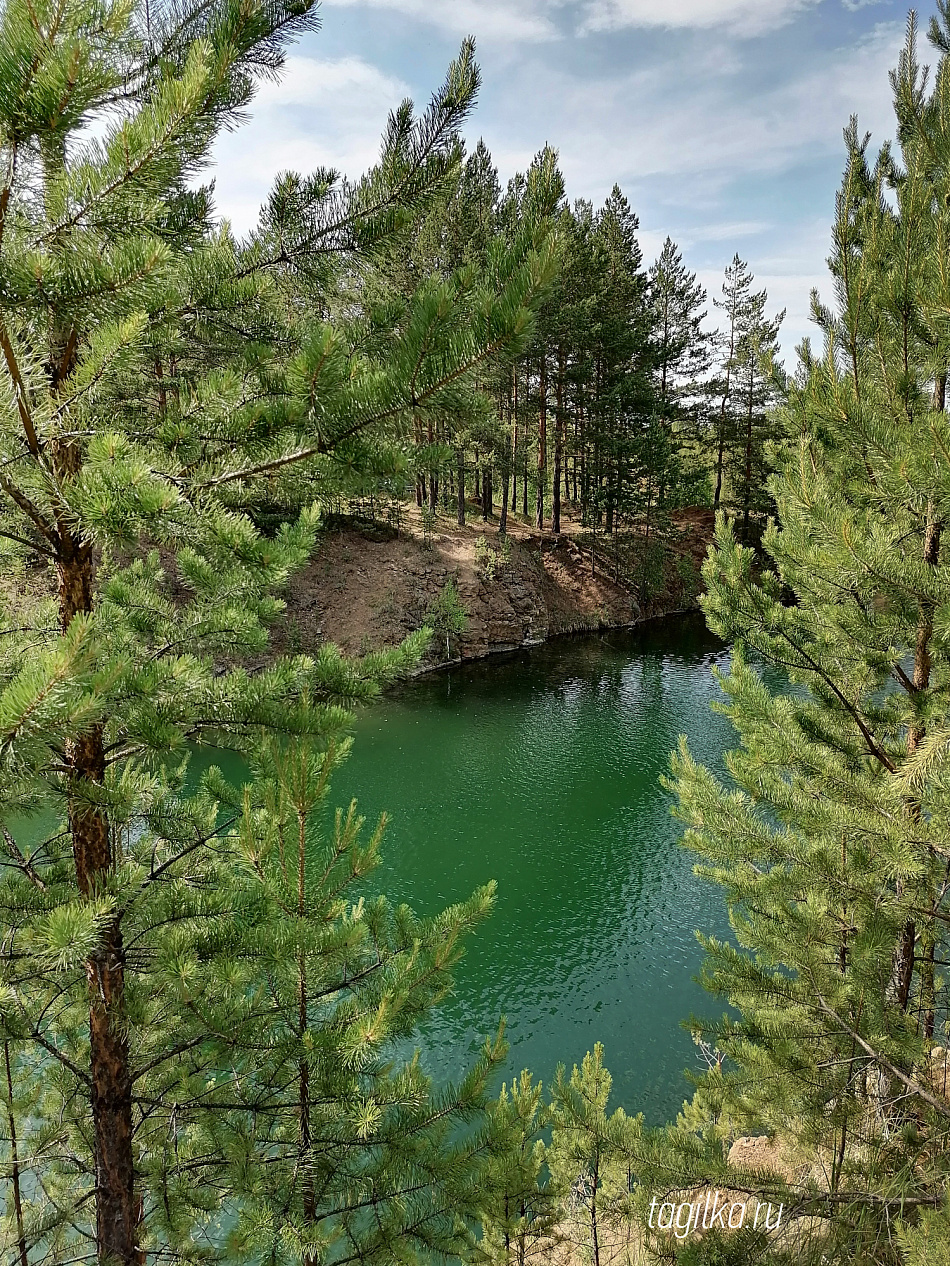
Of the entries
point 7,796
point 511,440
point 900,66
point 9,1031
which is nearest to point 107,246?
point 7,796

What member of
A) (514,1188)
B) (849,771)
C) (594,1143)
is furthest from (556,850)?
(849,771)

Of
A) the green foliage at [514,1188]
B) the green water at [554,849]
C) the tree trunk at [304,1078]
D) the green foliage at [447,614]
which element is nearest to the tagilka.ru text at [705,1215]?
the green foliage at [514,1188]

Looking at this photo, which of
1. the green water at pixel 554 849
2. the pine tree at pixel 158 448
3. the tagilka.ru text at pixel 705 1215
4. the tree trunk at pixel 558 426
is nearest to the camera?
the pine tree at pixel 158 448

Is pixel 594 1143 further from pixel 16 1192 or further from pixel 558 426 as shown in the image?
pixel 558 426

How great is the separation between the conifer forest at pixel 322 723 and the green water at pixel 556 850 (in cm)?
250

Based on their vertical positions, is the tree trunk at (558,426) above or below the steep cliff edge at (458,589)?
above

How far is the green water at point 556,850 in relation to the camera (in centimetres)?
744

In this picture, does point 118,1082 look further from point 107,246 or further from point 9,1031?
point 107,246

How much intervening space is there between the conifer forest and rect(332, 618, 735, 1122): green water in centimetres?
250

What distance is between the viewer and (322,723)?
2.37 metres

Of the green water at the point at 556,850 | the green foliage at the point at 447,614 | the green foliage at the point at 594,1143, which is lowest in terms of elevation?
the green water at the point at 556,850

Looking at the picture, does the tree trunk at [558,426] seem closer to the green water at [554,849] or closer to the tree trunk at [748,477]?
the green water at [554,849]

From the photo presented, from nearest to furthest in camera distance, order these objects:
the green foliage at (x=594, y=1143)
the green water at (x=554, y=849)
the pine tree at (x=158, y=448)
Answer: the pine tree at (x=158, y=448)
the green foliage at (x=594, y=1143)
the green water at (x=554, y=849)

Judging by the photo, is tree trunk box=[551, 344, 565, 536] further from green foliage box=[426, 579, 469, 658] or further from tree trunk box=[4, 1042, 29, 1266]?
tree trunk box=[4, 1042, 29, 1266]
